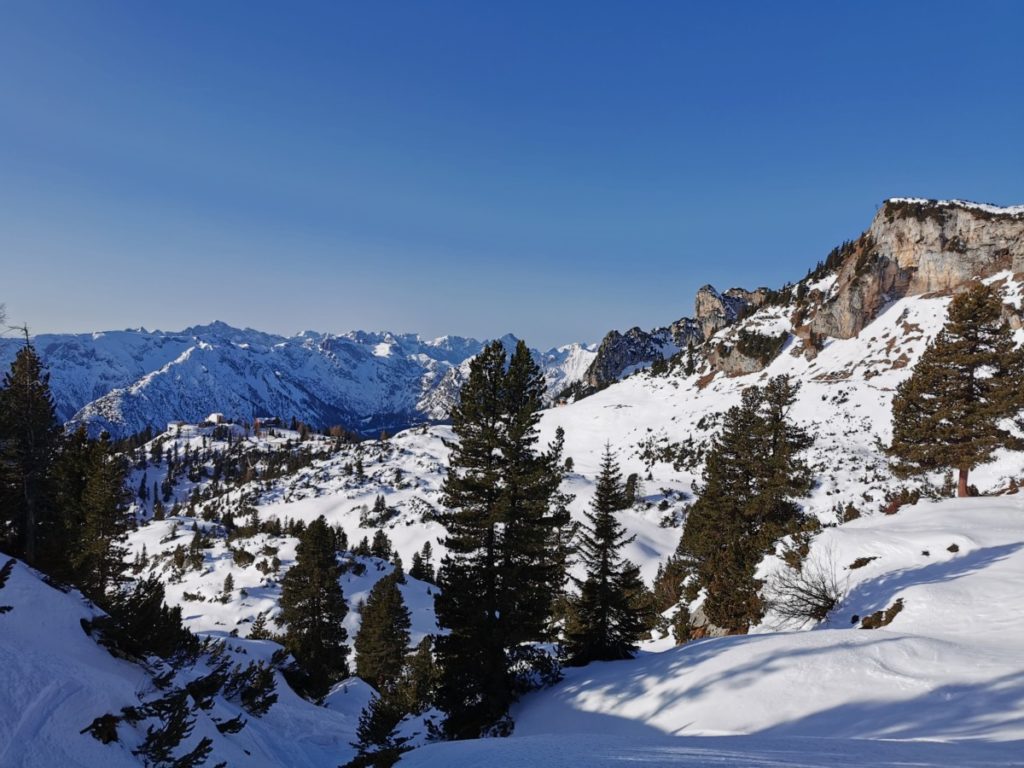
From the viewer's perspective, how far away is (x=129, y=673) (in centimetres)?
1084

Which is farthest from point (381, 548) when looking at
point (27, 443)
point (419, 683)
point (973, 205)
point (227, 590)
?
point (973, 205)

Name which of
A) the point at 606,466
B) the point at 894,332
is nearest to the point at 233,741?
Answer: the point at 606,466

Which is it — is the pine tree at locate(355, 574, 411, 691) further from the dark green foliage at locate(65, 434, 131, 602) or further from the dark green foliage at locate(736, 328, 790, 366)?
the dark green foliage at locate(736, 328, 790, 366)

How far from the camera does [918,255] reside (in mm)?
121625

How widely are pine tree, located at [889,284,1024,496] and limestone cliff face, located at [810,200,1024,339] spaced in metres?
115

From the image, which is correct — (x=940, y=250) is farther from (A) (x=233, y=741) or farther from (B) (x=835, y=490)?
(A) (x=233, y=741)

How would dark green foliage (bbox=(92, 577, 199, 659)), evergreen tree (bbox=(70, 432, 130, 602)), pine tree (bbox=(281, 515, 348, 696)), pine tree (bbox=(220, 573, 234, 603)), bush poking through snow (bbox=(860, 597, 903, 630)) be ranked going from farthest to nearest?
pine tree (bbox=(220, 573, 234, 603))
pine tree (bbox=(281, 515, 348, 696))
evergreen tree (bbox=(70, 432, 130, 602))
bush poking through snow (bbox=(860, 597, 903, 630))
dark green foliage (bbox=(92, 577, 199, 659))

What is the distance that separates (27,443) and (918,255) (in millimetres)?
158884

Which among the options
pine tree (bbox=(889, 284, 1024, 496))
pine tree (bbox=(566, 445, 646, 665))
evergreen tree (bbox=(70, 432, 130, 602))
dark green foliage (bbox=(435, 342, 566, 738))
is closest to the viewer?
dark green foliage (bbox=(435, 342, 566, 738))

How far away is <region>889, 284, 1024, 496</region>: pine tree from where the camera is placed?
24328 mm

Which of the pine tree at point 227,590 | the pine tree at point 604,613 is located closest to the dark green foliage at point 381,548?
the pine tree at point 227,590

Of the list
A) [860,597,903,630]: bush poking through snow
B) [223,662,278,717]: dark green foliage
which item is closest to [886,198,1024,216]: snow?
[860,597,903,630]: bush poking through snow

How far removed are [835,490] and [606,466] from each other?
57149 millimetres

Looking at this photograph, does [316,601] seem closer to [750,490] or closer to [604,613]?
[604,613]
